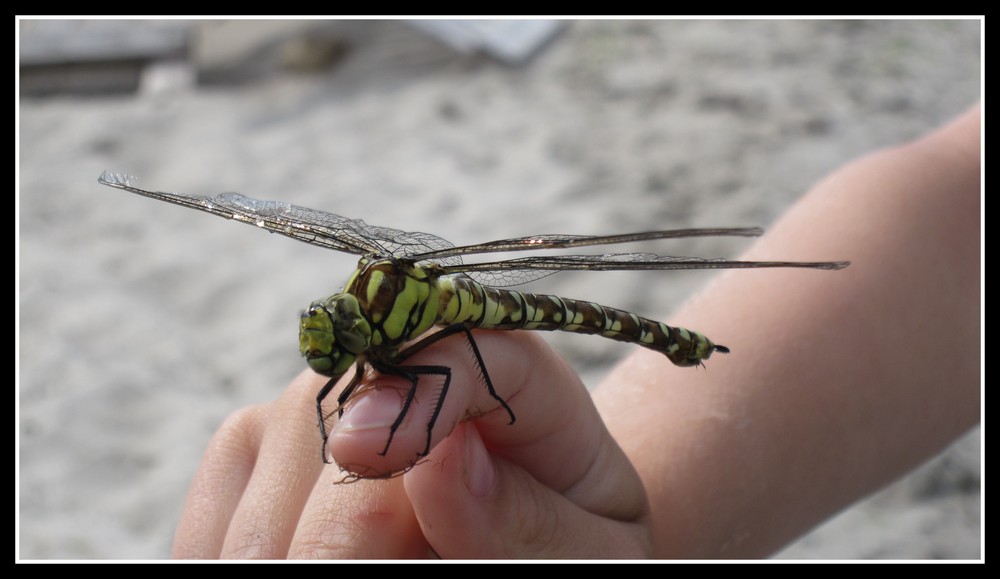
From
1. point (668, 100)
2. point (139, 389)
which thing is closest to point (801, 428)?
point (139, 389)

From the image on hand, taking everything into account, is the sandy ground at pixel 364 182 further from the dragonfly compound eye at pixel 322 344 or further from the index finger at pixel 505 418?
the dragonfly compound eye at pixel 322 344

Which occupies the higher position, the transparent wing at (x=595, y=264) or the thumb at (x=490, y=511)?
the transparent wing at (x=595, y=264)

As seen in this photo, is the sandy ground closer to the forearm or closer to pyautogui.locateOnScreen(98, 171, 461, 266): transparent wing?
the forearm

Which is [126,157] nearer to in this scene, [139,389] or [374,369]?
[139,389]

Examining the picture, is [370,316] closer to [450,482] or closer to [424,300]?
[424,300]

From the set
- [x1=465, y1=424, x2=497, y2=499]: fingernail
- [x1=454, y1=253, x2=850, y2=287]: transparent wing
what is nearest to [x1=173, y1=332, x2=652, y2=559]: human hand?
[x1=465, y1=424, x2=497, y2=499]: fingernail

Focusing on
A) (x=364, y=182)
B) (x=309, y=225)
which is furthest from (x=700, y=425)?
(x=364, y=182)

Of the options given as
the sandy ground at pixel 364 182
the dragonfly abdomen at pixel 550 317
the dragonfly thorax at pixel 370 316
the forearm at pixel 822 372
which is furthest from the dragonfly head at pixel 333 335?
the sandy ground at pixel 364 182
